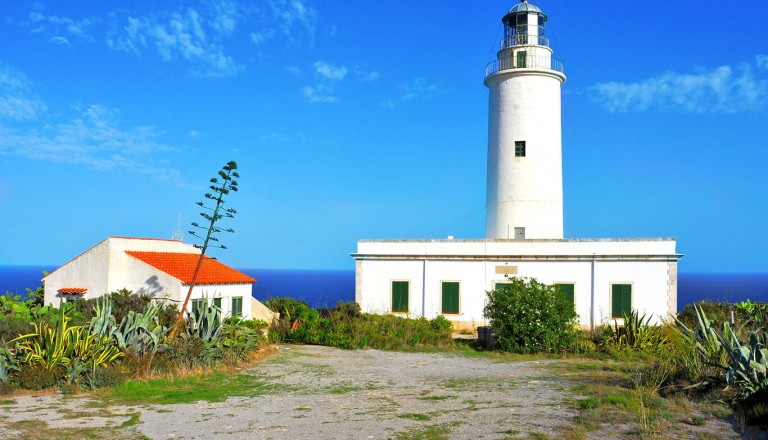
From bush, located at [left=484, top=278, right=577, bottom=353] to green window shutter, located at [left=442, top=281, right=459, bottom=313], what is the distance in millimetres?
4580

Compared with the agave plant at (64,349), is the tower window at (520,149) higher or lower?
higher

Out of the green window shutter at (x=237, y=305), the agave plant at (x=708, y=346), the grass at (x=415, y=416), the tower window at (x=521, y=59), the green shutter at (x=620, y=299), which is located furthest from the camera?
the tower window at (x=521, y=59)

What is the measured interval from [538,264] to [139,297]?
492 inches

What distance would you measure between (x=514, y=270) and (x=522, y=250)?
2.40 ft

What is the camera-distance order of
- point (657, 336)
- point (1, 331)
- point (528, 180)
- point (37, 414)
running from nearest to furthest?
point (37, 414) → point (1, 331) → point (657, 336) → point (528, 180)

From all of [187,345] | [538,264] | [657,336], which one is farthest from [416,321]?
[187,345]

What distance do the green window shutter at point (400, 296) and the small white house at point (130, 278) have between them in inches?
177

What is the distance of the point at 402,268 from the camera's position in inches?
904

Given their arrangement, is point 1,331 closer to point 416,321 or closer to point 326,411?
point 326,411

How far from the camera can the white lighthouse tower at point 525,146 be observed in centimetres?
2397

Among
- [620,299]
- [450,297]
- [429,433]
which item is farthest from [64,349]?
[620,299]

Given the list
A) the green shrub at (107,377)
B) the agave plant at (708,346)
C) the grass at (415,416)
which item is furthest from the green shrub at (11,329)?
the agave plant at (708,346)

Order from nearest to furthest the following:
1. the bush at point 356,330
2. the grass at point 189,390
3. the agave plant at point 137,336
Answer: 1. the grass at point 189,390
2. the agave plant at point 137,336
3. the bush at point 356,330

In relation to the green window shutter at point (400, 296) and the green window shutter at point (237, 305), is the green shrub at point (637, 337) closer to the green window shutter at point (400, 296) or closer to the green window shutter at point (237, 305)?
the green window shutter at point (400, 296)
